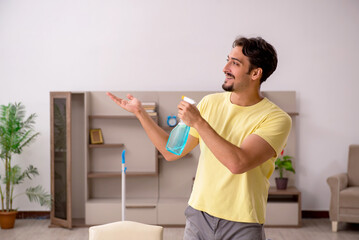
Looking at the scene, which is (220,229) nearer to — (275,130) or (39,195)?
(275,130)

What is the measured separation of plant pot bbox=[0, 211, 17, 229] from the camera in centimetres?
548

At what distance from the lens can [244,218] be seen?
1.75 meters

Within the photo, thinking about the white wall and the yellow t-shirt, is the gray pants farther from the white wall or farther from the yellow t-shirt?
the white wall

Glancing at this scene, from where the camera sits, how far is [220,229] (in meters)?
1.77

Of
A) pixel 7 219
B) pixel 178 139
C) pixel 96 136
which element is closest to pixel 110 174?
pixel 96 136

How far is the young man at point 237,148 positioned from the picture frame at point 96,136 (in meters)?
3.97

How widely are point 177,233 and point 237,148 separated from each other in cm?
378

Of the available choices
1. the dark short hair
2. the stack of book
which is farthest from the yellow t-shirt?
the stack of book

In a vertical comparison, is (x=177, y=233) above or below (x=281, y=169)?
below

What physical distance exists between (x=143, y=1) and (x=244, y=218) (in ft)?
15.3

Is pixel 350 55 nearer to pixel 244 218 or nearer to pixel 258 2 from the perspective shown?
pixel 258 2

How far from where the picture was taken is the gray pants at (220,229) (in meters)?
1.76

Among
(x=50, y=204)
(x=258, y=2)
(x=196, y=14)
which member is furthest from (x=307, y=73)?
(x=50, y=204)

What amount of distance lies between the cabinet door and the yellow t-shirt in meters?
3.83
